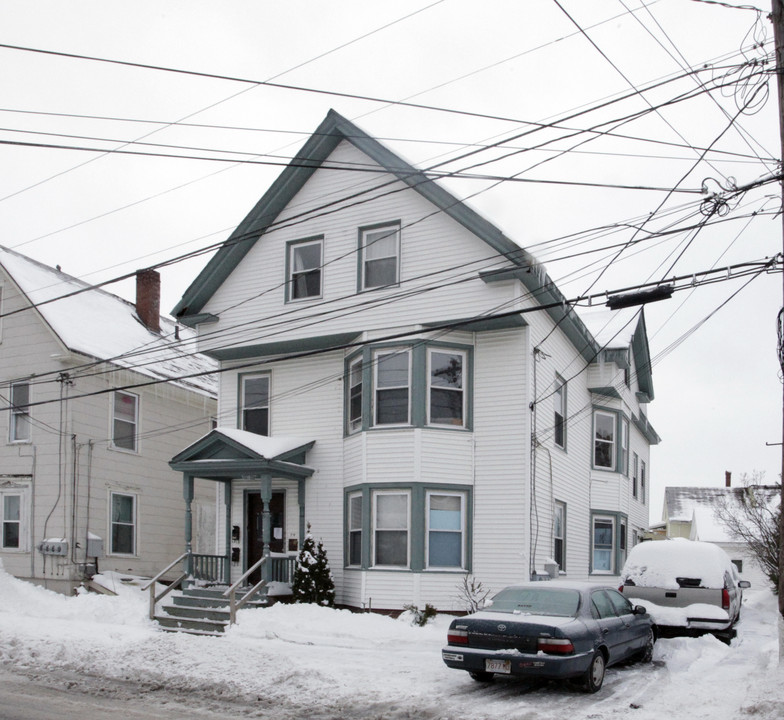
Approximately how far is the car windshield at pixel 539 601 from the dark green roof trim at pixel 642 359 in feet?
55.3

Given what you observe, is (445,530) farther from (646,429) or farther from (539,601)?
(646,429)

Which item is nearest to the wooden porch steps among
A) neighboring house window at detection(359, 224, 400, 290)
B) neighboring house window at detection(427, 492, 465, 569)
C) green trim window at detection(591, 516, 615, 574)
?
neighboring house window at detection(427, 492, 465, 569)

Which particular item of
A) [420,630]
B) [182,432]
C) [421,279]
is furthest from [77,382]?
[420,630]

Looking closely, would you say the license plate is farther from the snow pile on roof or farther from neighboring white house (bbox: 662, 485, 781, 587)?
neighboring white house (bbox: 662, 485, 781, 587)

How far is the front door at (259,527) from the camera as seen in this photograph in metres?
20.6

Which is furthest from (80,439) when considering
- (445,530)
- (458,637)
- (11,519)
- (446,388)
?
(458,637)

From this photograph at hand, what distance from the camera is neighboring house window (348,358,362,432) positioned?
19.8 metres

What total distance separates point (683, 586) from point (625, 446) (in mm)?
11001

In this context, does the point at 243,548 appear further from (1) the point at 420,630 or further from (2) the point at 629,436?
(2) the point at 629,436

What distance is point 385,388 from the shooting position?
19.2 m

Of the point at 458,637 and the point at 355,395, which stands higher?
the point at 355,395

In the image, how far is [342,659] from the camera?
45.3ft

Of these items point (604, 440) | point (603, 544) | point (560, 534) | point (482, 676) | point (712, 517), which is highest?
point (604, 440)

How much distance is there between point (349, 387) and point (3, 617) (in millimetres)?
8267
